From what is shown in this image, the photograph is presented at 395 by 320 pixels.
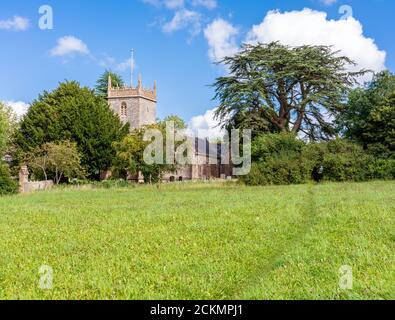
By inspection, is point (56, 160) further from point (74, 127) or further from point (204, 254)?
point (204, 254)

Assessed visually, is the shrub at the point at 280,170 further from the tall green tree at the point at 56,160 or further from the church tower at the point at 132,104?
the church tower at the point at 132,104

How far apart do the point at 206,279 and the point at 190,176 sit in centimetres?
4838

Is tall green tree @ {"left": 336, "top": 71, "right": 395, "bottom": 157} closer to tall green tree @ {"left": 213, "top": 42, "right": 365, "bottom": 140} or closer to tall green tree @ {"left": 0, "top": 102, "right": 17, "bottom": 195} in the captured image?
tall green tree @ {"left": 213, "top": 42, "right": 365, "bottom": 140}

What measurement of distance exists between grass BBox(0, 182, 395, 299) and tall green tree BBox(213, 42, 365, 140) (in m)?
26.2

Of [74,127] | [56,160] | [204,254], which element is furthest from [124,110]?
[204,254]

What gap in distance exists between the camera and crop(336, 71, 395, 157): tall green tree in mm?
32844

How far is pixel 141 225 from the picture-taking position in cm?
1130

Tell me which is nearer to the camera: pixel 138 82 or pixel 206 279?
pixel 206 279

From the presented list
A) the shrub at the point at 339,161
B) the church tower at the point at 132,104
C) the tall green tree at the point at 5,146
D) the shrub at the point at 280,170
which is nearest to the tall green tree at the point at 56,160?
the tall green tree at the point at 5,146

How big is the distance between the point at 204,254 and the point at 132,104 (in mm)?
53839

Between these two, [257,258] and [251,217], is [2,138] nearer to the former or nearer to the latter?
[251,217]

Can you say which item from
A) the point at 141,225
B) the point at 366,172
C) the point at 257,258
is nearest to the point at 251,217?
the point at 141,225

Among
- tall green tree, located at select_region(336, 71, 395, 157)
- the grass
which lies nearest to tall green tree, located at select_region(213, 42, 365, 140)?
tall green tree, located at select_region(336, 71, 395, 157)
